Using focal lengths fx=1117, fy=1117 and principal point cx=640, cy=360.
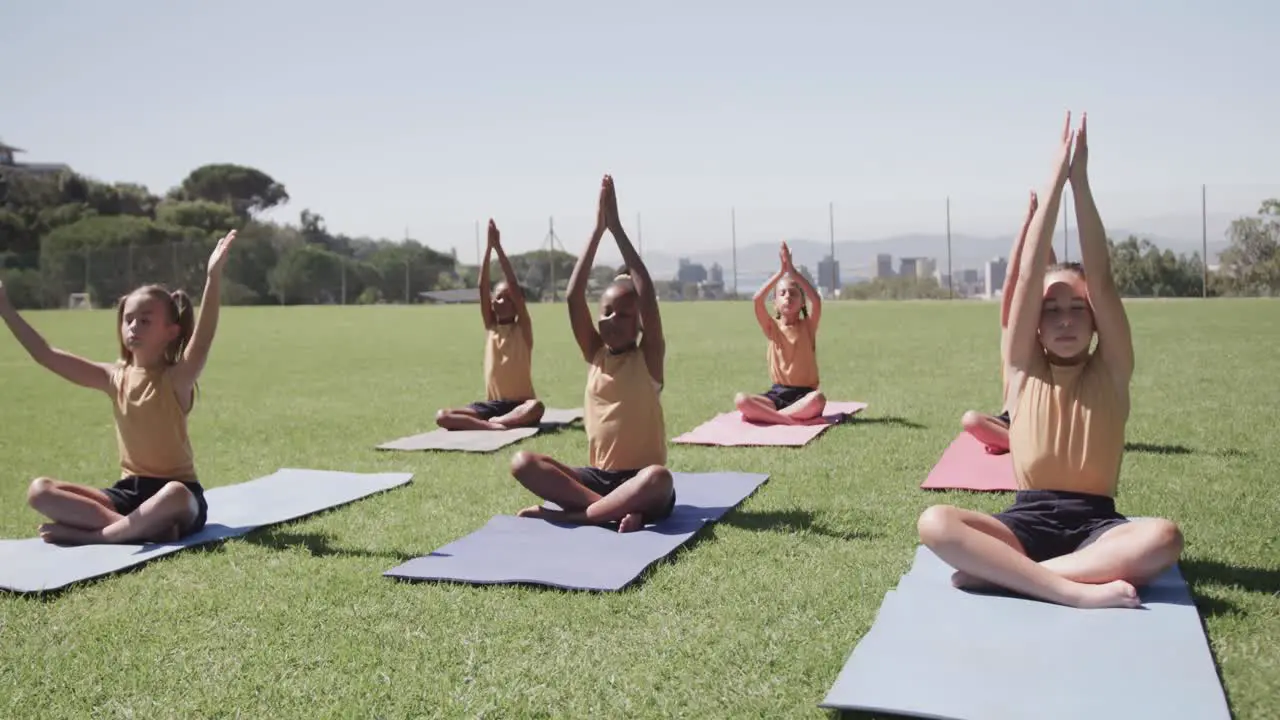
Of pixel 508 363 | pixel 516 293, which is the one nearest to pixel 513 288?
pixel 516 293

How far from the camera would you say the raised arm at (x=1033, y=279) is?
16.6 feet

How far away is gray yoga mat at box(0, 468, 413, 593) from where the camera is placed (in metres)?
5.94

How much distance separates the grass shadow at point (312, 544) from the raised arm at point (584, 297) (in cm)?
165

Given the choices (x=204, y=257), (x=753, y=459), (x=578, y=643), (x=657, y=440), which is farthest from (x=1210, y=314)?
(x=204, y=257)

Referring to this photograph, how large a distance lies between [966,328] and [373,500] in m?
20.1

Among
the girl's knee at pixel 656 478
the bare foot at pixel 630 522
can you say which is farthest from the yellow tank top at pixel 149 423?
the girl's knee at pixel 656 478

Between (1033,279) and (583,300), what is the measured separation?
280 centimetres

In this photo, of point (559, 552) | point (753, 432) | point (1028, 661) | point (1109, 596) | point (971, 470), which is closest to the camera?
point (1028, 661)

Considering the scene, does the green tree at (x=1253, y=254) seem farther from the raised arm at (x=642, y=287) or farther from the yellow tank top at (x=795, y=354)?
the raised arm at (x=642, y=287)

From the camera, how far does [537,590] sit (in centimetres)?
548

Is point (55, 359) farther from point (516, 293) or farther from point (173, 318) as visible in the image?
point (516, 293)

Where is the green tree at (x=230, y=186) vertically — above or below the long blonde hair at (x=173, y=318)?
above

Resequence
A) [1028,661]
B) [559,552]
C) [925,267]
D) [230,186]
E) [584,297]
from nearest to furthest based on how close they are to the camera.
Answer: [1028,661] → [559,552] → [584,297] → [925,267] → [230,186]

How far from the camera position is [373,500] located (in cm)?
799
